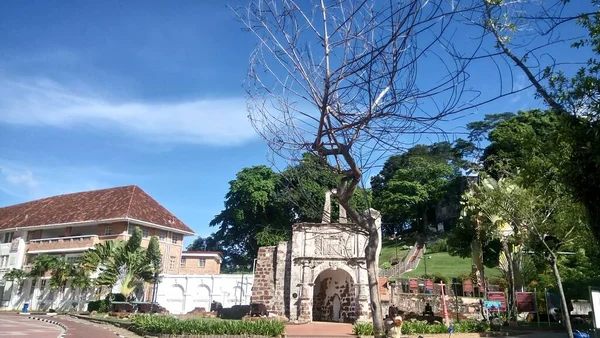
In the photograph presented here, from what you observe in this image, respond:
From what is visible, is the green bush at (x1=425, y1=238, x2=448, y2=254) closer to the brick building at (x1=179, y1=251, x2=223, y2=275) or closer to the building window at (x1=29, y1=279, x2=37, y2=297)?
the brick building at (x1=179, y1=251, x2=223, y2=275)

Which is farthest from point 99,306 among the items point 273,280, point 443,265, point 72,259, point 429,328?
point 443,265

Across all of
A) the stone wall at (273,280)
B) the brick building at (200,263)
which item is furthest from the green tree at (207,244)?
the stone wall at (273,280)

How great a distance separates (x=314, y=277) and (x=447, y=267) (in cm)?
1599

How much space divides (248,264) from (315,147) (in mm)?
38056

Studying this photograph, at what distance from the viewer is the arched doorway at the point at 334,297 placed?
71.5 ft

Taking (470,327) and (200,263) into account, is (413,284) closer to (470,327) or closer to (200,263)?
(470,327)

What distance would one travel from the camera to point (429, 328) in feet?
46.3

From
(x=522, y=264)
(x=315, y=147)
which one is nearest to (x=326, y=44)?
(x=315, y=147)

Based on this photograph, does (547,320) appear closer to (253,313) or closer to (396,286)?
(396,286)

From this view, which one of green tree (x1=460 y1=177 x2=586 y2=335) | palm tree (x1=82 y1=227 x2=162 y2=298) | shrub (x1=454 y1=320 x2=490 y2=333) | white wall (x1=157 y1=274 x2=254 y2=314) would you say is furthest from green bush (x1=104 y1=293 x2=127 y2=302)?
green tree (x1=460 y1=177 x2=586 y2=335)

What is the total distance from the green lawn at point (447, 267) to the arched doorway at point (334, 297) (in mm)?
10472

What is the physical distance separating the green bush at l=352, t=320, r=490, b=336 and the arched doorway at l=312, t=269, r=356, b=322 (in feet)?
23.0

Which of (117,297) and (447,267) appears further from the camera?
(447,267)

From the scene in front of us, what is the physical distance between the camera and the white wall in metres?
29.1
